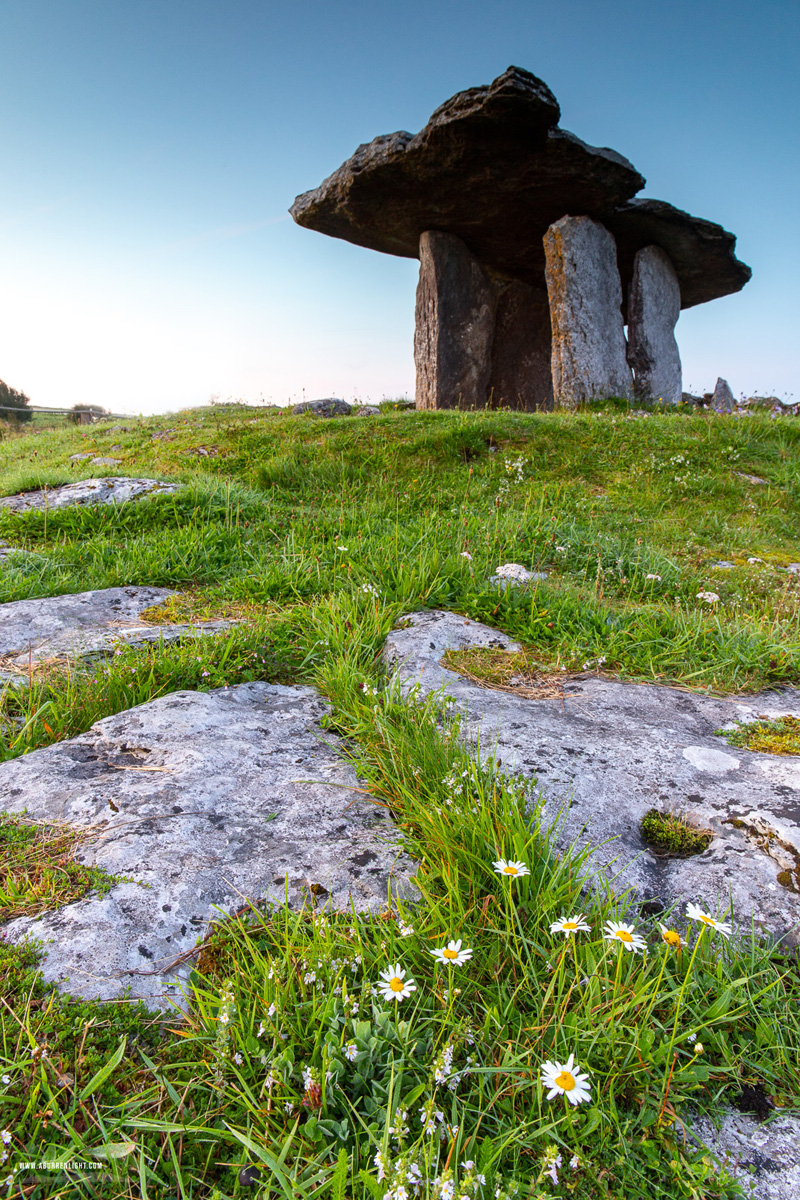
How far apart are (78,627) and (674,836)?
11.1ft

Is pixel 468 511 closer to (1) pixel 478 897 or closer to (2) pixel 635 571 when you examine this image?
(2) pixel 635 571

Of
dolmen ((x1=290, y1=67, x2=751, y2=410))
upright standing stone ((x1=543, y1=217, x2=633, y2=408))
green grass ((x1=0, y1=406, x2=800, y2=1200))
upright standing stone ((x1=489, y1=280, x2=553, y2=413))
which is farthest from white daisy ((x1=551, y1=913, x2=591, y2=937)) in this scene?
upright standing stone ((x1=489, y1=280, x2=553, y2=413))

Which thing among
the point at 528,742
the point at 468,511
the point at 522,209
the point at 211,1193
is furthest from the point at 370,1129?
the point at 522,209

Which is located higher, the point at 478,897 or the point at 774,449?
the point at 774,449

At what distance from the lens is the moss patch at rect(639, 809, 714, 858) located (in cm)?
214

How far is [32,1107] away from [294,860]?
87 centimetres

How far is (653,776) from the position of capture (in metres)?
2.45

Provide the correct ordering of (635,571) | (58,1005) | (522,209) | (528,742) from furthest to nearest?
(522,209) → (635,571) → (528,742) → (58,1005)

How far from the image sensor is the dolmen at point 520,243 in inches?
432

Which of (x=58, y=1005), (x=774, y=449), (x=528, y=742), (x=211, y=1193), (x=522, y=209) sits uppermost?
(x=522, y=209)

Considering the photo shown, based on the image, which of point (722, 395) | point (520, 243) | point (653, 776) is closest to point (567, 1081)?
point (653, 776)

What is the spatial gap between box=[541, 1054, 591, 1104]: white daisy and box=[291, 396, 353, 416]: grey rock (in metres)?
13.6

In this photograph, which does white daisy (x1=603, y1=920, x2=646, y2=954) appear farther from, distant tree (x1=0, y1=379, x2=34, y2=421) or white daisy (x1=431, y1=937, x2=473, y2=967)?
distant tree (x1=0, y1=379, x2=34, y2=421)

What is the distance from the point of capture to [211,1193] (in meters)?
1.29
